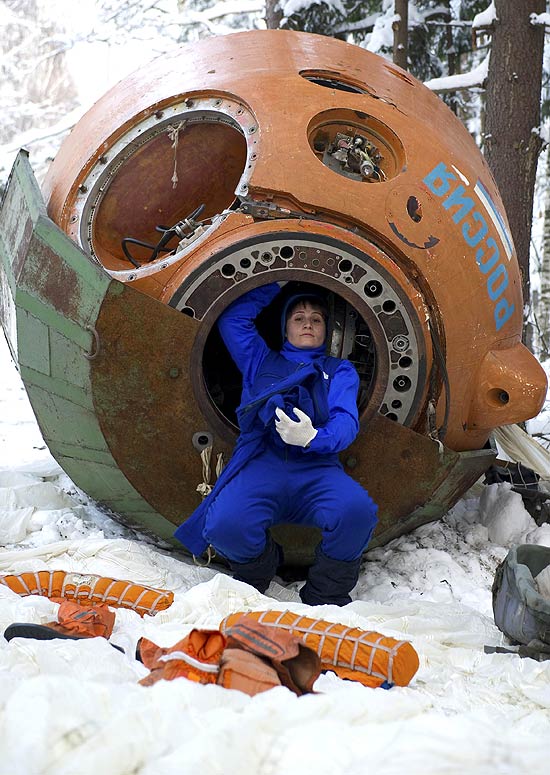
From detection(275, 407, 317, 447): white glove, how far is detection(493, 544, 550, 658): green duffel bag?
82 cm

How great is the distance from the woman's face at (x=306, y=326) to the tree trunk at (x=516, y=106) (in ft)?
8.23

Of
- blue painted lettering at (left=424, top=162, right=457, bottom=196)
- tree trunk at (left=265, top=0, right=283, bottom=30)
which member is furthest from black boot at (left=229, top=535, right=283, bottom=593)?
tree trunk at (left=265, top=0, right=283, bottom=30)

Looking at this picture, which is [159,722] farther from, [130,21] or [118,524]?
[130,21]

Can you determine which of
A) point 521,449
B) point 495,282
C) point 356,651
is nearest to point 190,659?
point 356,651

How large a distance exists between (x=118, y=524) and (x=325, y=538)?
113 cm

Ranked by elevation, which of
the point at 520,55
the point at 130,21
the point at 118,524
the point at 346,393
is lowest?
the point at 118,524

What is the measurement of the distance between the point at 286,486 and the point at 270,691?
152 centimetres

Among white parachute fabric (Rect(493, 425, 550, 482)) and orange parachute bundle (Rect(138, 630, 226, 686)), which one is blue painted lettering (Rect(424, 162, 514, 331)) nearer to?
white parachute fabric (Rect(493, 425, 550, 482))

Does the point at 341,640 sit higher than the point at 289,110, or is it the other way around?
the point at 289,110

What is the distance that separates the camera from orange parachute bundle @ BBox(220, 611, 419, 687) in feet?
8.07

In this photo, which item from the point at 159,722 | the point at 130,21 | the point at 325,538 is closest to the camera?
the point at 159,722

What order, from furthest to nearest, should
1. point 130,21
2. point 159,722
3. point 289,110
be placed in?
point 130,21, point 289,110, point 159,722

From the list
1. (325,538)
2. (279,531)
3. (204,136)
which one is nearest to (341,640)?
(325,538)

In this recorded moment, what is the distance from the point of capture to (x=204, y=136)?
393 cm
